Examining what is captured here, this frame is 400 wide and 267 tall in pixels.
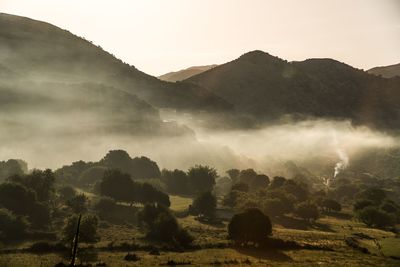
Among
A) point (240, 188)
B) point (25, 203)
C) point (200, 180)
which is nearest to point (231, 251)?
point (25, 203)

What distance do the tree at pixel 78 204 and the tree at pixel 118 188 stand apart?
9.76 metres

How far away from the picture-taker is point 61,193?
12912 cm

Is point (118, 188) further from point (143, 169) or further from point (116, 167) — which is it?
point (143, 169)

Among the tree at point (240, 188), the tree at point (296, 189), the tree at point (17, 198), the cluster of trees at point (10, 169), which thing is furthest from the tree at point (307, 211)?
the cluster of trees at point (10, 169)

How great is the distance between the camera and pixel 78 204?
114 metres

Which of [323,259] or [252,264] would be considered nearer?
[252,264]

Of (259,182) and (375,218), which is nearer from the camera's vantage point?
(375,218)

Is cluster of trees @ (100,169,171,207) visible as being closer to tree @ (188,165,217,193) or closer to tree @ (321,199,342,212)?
tree @ (188,165,217,193)

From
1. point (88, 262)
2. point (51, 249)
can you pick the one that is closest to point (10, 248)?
point (51, 249)

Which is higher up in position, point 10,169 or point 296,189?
point 10,169

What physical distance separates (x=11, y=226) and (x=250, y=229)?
56.5 metres

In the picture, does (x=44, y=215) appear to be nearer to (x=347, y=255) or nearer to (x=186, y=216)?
(x=186, y=216)

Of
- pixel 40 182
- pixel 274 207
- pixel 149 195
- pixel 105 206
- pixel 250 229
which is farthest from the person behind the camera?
pixel 274 207

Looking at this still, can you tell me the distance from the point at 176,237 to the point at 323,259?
110 ft
